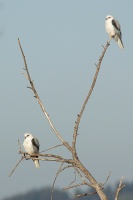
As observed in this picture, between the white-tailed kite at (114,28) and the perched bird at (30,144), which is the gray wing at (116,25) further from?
the perched bird at (30,144)

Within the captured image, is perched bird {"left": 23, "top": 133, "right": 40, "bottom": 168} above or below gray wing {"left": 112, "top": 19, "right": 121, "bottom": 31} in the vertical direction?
below

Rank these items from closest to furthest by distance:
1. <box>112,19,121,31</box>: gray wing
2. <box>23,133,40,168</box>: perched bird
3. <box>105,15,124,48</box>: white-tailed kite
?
<box>23,133,40,168</box>: perched bird
<box>105,15,124,48</box>: white-tailed kite
<box>112,19,121,31</box>: gray wing

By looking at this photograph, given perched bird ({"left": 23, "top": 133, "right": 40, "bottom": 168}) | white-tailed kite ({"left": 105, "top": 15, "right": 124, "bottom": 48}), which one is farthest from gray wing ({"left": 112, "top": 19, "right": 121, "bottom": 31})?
perched bird ({"left": 23, "top": 133, "right": 40, "bottom": 168})

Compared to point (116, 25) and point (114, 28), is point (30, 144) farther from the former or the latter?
point (116, 25)

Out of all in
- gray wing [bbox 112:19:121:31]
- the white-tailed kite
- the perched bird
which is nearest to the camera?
the perched bird

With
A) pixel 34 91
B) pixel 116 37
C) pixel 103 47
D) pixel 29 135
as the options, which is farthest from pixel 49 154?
pixel 116 37

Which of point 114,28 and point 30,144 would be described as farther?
point 114,28

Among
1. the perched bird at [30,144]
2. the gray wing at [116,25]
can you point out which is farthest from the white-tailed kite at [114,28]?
the perched bird at [30,144]

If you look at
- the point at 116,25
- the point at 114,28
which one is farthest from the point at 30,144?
the point at 116,25

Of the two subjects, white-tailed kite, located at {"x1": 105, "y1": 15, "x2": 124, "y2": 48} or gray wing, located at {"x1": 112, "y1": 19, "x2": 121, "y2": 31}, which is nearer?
white-tailed kite, located at {"x1": 105, "y1": 15, "x2": 124, "y2": 48}

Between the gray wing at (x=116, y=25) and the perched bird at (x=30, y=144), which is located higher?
the gray wing at (x=116, y=25)

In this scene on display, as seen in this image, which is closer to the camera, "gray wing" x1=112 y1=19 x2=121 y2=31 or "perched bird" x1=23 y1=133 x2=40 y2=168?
"perched bird" x1=23 y1=133 x2=40 y2=168

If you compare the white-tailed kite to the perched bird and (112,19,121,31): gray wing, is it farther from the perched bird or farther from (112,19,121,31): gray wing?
the perched bird

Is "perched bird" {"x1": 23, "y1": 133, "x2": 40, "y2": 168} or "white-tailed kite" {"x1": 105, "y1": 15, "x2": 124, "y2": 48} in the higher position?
"white-tailed kite" {"x1": 105, "y1": 15, "x2": 124, "y2": 48}
